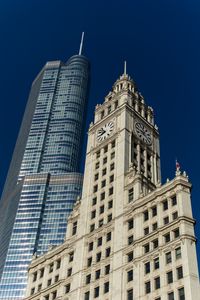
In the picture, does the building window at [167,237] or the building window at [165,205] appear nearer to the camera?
the building window at [167,237]

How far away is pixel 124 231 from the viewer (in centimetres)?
9188

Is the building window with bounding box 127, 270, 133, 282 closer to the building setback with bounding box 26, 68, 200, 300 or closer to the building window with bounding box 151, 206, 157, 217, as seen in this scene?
the building setback with bounding box 26, 68, 200, 300

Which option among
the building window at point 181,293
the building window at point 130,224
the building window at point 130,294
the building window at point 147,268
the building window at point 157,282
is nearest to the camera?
the building window at point 181,293

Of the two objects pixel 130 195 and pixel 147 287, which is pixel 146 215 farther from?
pixel 147 287

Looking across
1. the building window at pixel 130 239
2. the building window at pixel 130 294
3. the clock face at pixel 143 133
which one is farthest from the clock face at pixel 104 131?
the building window at pixel 130 294

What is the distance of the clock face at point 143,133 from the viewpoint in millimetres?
117938

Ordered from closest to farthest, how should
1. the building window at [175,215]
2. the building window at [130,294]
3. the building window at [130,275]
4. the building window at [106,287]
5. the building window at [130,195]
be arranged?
the building window at [130,294]
the building window at [130,275]
the building window at [175,215]
the building window at [106,287]
the building window at [130,195]

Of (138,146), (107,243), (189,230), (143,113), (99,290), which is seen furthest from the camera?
(143,113)

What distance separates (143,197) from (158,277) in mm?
18366

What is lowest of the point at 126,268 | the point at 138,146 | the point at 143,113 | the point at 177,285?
the point at 177,285

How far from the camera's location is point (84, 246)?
97.1 metres

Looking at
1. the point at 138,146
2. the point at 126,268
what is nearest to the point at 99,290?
the point at 126,268

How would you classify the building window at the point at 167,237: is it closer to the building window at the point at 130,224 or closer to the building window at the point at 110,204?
the building window at the point at 130,224

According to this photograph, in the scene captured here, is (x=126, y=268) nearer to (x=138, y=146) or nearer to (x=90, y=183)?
(x=90, y=183)
